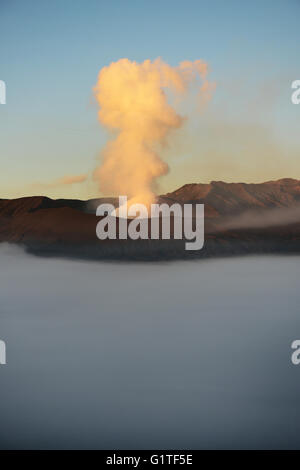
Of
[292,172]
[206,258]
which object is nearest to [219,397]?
[206,258]

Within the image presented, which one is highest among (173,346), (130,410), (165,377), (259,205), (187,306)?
(259,205)

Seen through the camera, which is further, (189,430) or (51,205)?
(51,205)

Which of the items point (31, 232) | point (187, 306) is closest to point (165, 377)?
point (187, 306)

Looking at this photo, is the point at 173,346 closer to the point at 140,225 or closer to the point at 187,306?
the point at 187,306

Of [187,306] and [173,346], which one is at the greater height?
[187,306]

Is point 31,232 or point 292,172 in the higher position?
point 292,172
